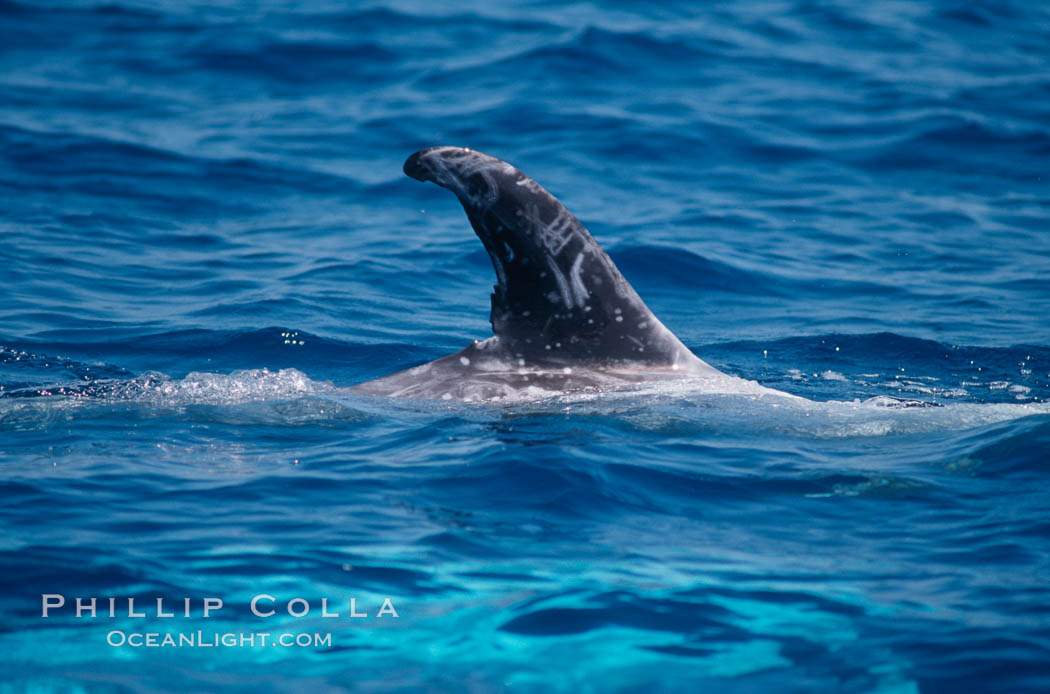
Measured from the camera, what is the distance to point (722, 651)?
194 inches

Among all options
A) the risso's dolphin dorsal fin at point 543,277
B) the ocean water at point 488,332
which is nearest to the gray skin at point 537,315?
the risso's dolphin dorsal fin at point 543,277

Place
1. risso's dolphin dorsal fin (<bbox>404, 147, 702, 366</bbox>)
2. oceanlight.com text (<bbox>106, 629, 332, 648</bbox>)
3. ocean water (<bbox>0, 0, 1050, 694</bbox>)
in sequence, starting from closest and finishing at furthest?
oceanlight.com text (<bbox>106, 629, 332, 648</bbox>), ocean water (<bbox>0, 0, 1050, 694</bbox>), risso's dolphin dorsal fin (<bbox>404, 147, 702, 366</bbox>)

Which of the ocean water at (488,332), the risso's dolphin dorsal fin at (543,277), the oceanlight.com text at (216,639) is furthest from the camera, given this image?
the risso's dolphin dorsal fin at (543,277)

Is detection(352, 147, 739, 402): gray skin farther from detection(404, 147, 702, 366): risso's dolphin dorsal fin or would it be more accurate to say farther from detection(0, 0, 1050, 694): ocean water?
detection(0, 0, 1050, 694): ocean water

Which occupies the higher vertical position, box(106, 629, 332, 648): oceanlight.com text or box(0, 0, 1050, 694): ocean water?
box(0, 0, 1050, 694): ocean water

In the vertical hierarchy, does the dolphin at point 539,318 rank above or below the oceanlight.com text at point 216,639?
above

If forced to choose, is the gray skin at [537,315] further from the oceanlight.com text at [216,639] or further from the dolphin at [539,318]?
the oceanlight.com text at [216,639]

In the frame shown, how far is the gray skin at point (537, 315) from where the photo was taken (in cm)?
766

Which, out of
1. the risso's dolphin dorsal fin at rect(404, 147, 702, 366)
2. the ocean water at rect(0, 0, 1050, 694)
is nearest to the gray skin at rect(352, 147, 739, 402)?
the risso's dolphin dorsal fin at rect(404, 147, 702, 366)

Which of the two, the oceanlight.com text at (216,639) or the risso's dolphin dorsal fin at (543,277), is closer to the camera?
the oceanlight.com text at (216,639)

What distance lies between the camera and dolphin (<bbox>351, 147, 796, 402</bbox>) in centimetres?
766

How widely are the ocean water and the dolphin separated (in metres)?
0.30

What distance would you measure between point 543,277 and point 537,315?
326 millimetres

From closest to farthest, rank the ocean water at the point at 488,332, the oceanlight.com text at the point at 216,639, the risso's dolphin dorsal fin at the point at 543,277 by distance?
the oceanlight.com text at the point at 216,639
the ocean water at the point at 488,332
the risso's dolphin dorsal fin at the point at 543,277
